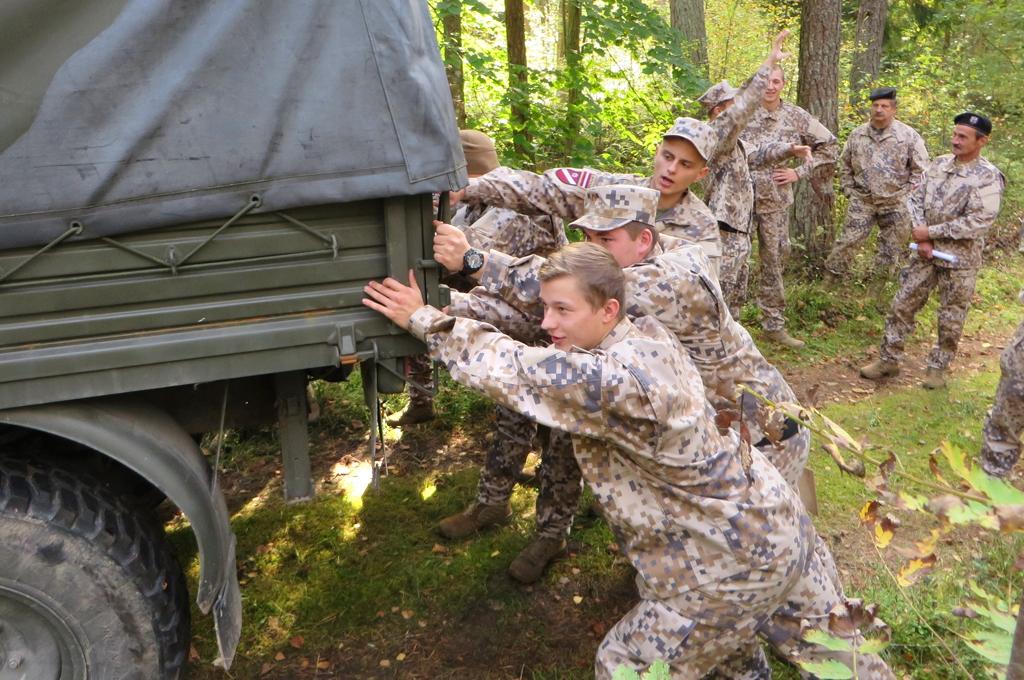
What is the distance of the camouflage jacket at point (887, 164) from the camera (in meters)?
8.41

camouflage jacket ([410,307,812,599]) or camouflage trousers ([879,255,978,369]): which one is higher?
camouflage jacket ([410,307,812,599])

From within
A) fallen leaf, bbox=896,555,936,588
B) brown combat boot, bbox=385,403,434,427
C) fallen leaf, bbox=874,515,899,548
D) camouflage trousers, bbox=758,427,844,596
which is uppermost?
fallen leaf, bbox=874,515,899,548

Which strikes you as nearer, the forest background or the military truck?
the military truck

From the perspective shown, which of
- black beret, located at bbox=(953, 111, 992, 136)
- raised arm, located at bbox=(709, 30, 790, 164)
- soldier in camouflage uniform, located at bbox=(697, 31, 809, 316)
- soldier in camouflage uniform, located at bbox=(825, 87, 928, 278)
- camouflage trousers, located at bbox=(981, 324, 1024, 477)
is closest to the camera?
camouflage trousers, located at bbox=(981, 324, 1024, 477)

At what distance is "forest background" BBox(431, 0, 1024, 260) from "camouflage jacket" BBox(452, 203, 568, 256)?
2215 mm

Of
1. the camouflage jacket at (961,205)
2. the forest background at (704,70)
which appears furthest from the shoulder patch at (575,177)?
the camouflage jacket at (961,205)

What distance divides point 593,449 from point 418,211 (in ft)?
3.15

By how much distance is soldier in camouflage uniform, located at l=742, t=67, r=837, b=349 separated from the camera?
7.70m

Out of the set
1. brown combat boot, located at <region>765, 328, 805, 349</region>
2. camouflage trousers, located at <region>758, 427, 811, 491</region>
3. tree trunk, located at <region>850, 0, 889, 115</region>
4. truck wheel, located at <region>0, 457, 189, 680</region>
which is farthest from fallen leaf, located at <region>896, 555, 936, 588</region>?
tree trunk, located at <region>850, 0, 889, 115</region>

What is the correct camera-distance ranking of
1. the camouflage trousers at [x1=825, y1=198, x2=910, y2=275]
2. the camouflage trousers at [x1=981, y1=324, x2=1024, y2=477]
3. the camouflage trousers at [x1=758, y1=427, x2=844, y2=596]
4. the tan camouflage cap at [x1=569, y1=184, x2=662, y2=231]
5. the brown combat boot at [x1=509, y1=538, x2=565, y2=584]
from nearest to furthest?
the tan camouflage cap at [x1=569, y1=184, x2=662, y2=231]
the camouflage trousers at [x1=758, y1=427, x2=844, y2=596]
the brown combat boot at [x1=509, y1=538, x2=565, y2=584]
the camouflage trousers at [x1=981, y1=324, x2=1024, y2=477]
the camouflage trousers at [x1=825, y1=198, x2=910, y2=275]

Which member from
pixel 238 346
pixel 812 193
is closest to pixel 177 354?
pixel 238 346

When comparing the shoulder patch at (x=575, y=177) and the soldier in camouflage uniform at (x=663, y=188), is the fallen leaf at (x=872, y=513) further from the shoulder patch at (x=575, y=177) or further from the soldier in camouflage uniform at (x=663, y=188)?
the shoulder patch at (x=575, y=177)

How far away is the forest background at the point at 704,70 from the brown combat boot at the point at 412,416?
2.15m

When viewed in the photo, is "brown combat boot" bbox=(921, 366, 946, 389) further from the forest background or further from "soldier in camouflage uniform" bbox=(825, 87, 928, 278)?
the forest background
